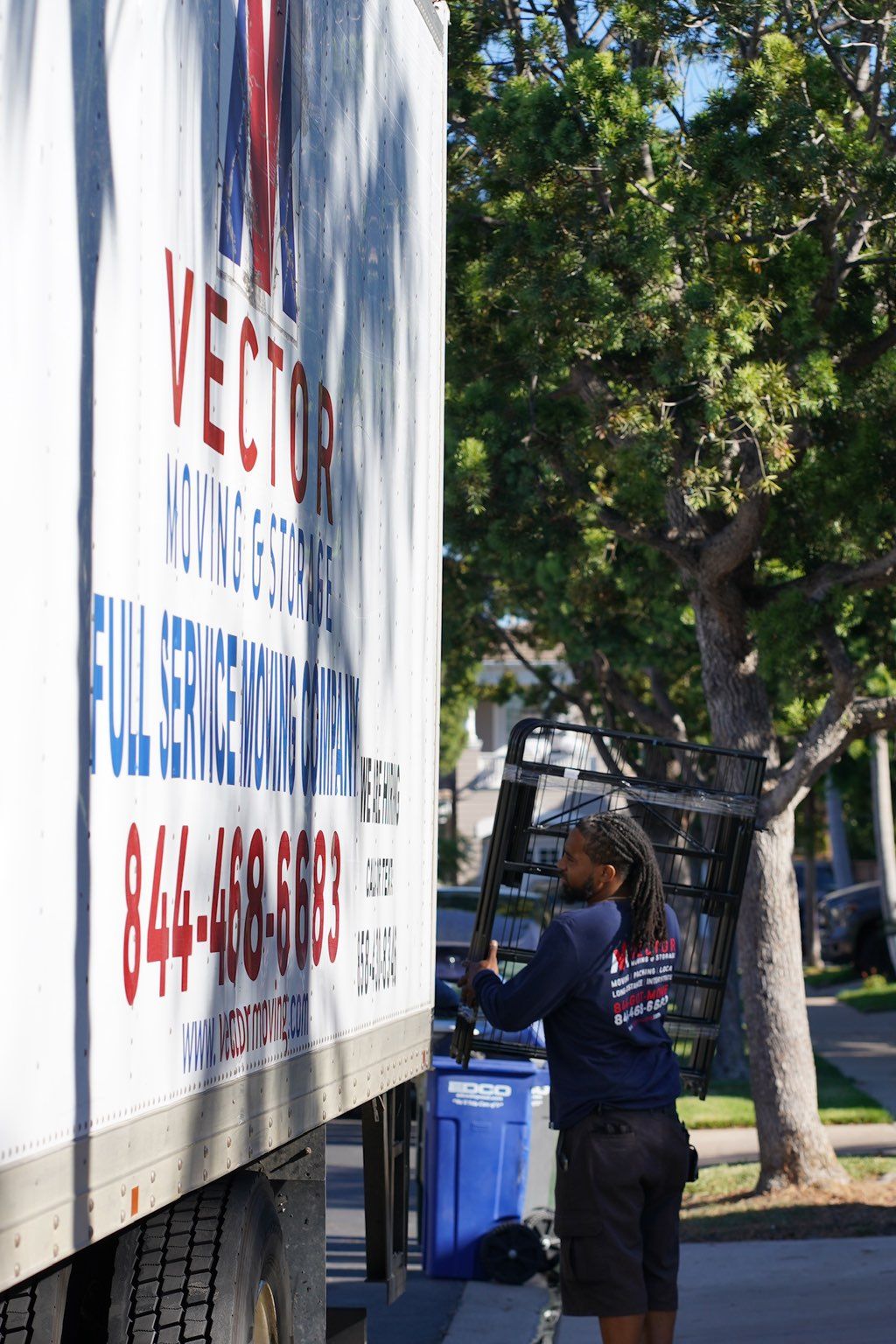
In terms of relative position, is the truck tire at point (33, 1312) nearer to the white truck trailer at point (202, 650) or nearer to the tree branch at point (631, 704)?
the white truck trailer at point (202, 650)

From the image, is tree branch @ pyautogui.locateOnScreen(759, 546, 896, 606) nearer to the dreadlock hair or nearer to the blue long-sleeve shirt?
the dreadlock hair

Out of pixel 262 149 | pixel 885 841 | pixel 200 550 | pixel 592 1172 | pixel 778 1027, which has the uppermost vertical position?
pixel 262 149

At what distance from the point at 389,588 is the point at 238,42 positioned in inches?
71.6

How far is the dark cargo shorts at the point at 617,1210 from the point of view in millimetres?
5109

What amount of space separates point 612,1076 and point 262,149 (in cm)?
278

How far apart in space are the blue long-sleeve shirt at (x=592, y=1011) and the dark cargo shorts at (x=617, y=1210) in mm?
79

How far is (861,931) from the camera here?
31.8m

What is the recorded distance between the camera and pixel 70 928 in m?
2.66

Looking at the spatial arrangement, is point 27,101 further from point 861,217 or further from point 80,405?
point 861,217

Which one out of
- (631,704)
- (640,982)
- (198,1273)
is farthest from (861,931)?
(198,1273)

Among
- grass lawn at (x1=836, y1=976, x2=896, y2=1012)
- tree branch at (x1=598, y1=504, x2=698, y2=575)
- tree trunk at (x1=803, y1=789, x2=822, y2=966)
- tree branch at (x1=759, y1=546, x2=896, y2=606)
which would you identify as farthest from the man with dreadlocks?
tree trunk at (x1=803, y1=789, x2=822, y2=966)

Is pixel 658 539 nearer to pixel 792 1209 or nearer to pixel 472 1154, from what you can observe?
pixel 792 1209

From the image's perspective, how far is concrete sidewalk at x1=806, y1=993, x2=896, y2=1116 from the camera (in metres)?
17.7

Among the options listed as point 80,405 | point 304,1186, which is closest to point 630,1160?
point 304,1186
